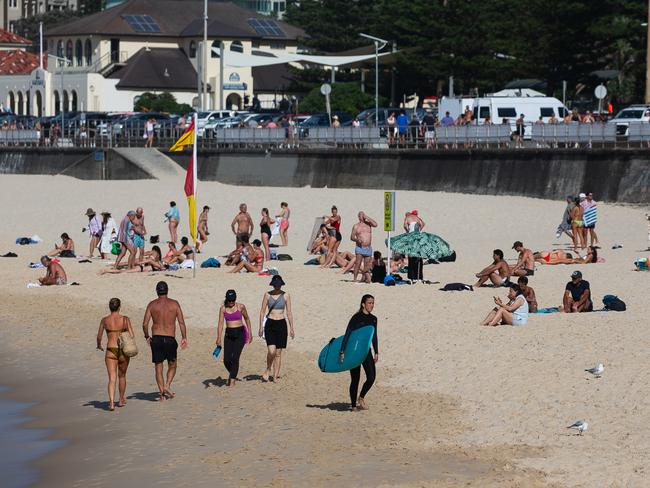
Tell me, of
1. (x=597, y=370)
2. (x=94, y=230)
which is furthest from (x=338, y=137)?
(x=597, y=370)

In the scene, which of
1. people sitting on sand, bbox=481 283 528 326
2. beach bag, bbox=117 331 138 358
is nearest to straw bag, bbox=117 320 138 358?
beach bag, bbox=117 331 138 358

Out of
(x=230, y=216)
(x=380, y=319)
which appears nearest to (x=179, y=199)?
(x=230, y=216)

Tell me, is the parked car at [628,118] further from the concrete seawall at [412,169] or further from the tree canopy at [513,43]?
the tree canopy at [513,43]

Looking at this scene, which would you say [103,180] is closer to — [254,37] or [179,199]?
[179,199]

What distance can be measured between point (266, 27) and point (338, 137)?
45128 millimetres

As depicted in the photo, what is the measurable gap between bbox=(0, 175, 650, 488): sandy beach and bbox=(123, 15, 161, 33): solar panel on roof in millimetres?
60927

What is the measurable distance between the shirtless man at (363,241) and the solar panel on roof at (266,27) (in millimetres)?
65589

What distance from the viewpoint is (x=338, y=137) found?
156ft

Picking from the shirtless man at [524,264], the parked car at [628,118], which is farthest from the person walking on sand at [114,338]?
the parked car at [628,118]

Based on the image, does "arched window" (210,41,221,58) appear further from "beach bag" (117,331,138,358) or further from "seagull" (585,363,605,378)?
"beach bag" (117,331,138,358)

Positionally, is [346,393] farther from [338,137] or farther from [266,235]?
[338,137]

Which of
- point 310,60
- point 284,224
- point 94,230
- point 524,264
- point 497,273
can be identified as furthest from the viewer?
point 310,60

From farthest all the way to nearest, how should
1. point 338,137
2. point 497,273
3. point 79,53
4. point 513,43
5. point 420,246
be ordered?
point 79,53, point 513,43, point 338,137, point 420,246, point 497,273

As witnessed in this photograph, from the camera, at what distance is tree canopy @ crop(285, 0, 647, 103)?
52.3m
